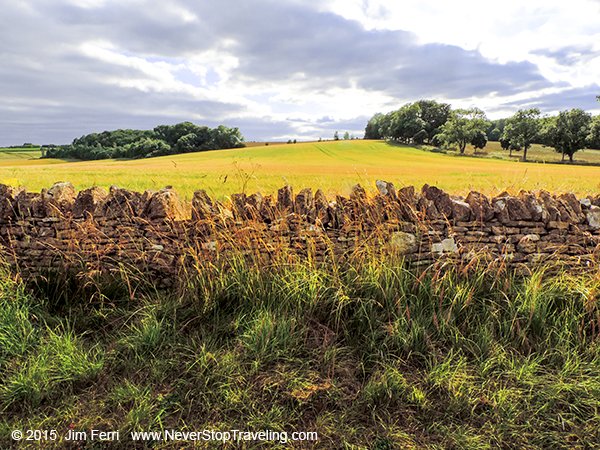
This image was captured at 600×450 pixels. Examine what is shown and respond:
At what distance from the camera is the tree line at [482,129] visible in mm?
62156

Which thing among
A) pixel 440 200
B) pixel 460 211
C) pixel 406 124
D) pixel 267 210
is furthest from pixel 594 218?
pixel 406 124

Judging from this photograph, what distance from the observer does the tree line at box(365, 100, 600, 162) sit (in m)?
62.2

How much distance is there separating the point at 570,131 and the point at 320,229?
3062 inches

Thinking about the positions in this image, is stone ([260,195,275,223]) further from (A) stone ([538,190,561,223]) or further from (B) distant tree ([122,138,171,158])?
(B) distant tree ([122,138,171,158])

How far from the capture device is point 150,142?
4738 centimetres

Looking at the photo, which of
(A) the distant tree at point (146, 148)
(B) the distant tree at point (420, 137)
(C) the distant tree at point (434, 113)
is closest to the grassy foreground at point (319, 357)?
(A) the distant tree at point (146, 148)

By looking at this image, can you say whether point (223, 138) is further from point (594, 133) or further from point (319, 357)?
point (594, 133)

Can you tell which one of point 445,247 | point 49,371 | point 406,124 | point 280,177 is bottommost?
point 49,371

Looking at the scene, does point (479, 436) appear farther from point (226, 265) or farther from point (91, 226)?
point (91, 226)

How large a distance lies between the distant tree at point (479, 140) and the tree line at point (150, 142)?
53.1m

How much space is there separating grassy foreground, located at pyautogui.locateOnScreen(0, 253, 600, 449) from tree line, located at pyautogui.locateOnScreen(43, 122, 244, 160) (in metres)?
47.5

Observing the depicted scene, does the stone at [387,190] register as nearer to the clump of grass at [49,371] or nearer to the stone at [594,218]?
the stone at [594,218]

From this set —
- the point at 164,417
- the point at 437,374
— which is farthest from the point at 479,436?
the point at 164,417

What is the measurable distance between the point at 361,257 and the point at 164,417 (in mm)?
2499
